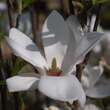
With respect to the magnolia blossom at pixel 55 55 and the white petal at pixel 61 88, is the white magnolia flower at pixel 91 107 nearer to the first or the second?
the magnolia blossom at pixel 55 55

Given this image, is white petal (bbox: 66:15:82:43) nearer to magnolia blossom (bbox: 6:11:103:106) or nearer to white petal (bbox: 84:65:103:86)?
magnolia blossom (bbox: 6:11:103:106)

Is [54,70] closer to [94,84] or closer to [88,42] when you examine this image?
[88,42]

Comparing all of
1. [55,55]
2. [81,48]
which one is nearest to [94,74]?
[55,55]

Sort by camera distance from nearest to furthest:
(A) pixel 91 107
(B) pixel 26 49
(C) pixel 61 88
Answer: (C) pixel 61 88 → (B) pixel 26 49 → (A) pixel 91 107

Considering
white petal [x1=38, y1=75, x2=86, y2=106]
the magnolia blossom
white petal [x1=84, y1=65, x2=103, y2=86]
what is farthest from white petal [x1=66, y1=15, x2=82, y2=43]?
white petal [x1=84, y1=65, x2=103, y2=86]

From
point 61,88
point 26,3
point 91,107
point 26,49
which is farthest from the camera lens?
point 91,107

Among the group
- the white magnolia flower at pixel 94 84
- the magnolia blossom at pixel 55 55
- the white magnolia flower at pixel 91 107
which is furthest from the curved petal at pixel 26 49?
the white magnolia flower at pixel 91 107
